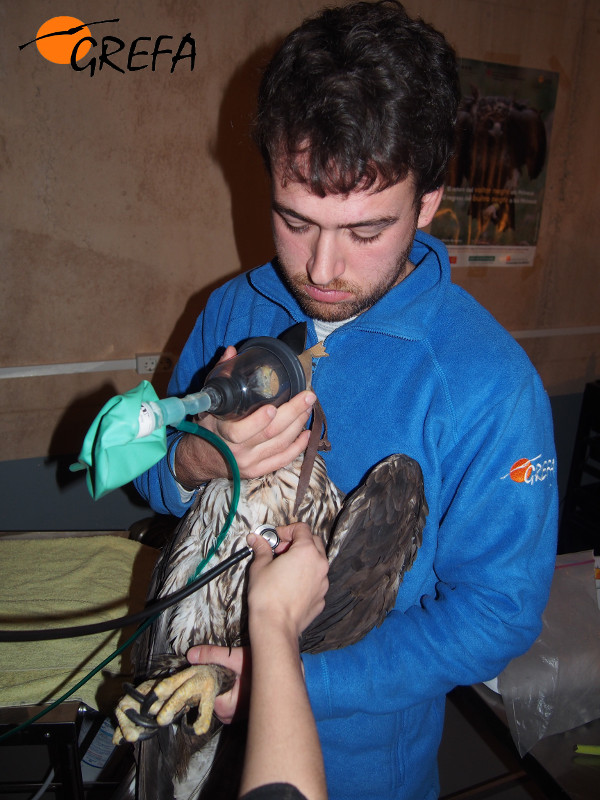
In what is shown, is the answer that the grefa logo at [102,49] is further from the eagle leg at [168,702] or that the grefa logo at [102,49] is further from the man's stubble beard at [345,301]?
the eagle leg at [168,702]

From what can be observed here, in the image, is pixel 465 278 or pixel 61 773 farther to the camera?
pixel 465 278

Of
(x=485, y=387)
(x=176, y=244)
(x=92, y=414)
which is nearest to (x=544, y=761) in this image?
(x=485, y=387)

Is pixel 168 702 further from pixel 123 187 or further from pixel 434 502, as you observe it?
pixel 123 187

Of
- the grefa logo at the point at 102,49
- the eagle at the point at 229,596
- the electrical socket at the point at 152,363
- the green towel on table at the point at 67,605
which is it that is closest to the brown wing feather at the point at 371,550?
the eagle at the point at 229,596

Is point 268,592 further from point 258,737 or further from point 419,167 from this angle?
point 419,167

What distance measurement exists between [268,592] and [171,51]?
2508 millimetres

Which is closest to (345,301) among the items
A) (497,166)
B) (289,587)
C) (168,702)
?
(289,587)

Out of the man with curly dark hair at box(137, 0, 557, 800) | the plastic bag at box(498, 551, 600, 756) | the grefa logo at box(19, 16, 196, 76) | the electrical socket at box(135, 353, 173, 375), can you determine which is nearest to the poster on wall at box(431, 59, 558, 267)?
the grefa logo at box(19, 16, 196, 76)

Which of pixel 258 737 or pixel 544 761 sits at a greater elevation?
pixel 258 737

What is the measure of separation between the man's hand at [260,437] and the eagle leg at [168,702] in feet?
1.13

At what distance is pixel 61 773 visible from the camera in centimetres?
141

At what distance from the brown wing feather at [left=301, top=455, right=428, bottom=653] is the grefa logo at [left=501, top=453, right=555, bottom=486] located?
0.15 meters

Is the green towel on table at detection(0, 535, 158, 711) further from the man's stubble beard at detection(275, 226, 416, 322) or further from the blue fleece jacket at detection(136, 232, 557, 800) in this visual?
the man's stubble beard at detection(275, 226, 416, 322)

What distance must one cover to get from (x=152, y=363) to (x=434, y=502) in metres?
2.06
